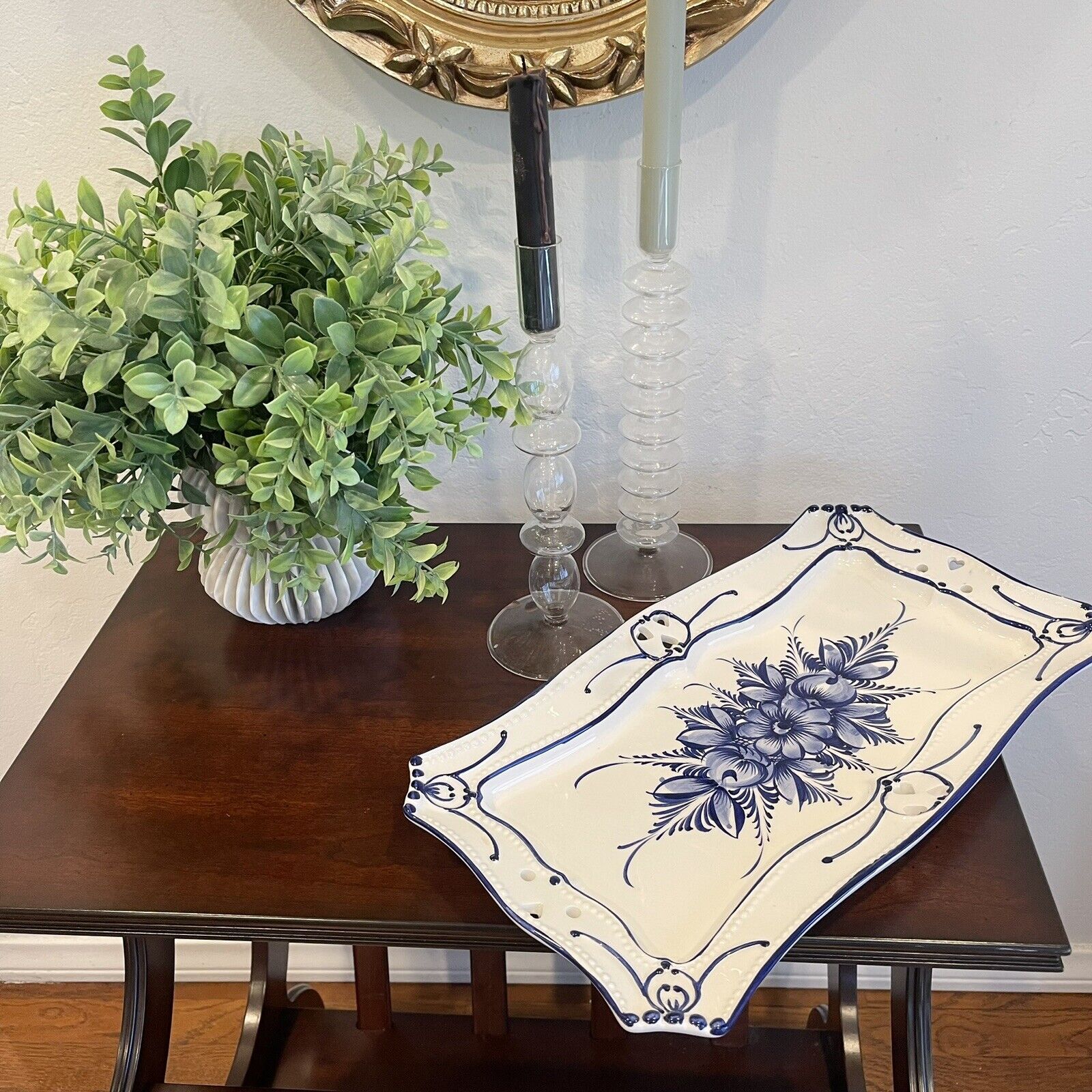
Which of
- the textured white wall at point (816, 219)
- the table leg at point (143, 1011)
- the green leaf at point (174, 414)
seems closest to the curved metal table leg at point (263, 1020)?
the table leg at point (143, 1011)

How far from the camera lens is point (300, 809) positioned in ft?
2.06

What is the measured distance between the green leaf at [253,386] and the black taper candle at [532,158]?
175mm

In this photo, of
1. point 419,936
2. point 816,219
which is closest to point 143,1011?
point 419,936

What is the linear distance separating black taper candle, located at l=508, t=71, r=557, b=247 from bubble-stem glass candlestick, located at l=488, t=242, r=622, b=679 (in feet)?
0.20

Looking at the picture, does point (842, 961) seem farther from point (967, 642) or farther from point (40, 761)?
point (40, 761)

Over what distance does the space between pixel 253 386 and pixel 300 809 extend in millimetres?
265

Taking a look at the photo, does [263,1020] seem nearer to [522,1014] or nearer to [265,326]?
[522,1014]

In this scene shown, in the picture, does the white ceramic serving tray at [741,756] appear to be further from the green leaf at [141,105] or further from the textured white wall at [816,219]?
the green leaf at [141,105]

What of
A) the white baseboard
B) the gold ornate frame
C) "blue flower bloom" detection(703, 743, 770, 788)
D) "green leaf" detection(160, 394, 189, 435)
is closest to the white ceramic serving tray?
"blue flower bloom" detection(703, 743, 770, 788)

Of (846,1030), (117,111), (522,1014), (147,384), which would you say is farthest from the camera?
(522,1014)

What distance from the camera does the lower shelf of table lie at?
0.93m

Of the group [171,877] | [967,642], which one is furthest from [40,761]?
[967,642]

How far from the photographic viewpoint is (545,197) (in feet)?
1.95

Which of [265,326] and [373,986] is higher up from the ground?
[265,326]
